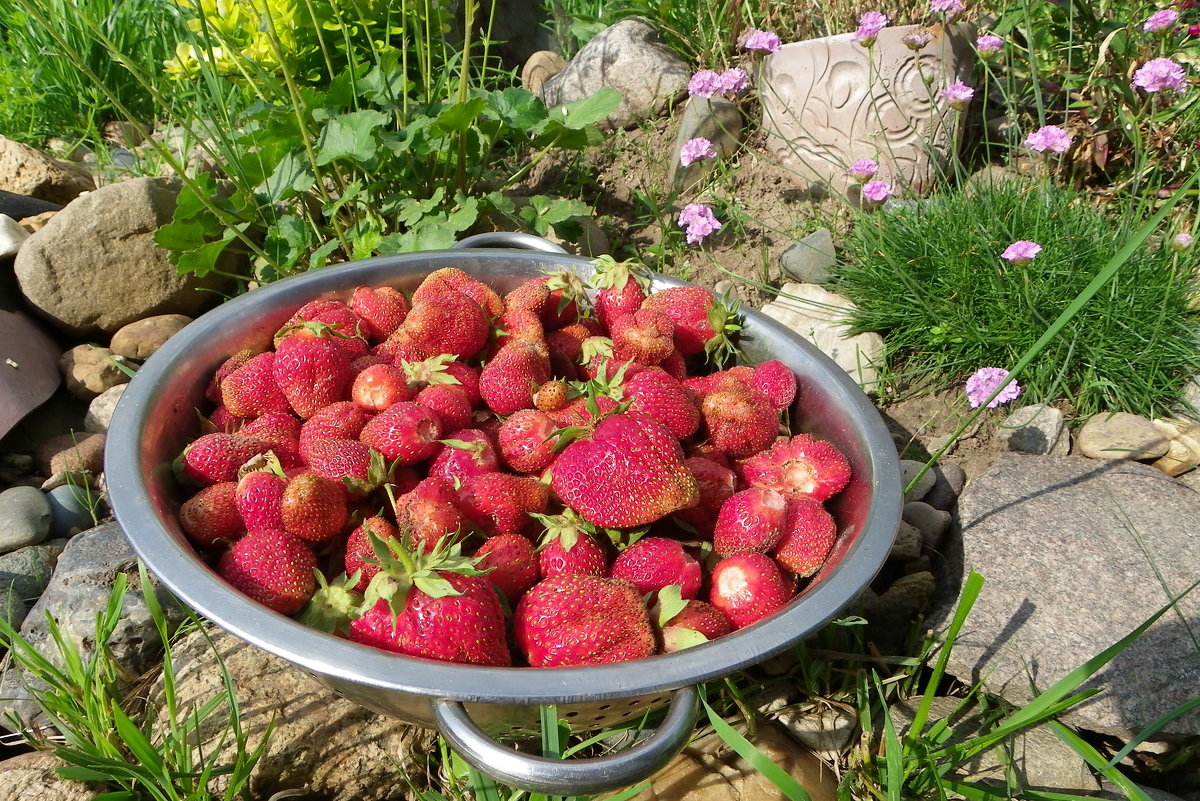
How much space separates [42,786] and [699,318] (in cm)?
123

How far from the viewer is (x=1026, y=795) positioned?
112cm

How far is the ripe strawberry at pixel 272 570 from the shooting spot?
1035mm

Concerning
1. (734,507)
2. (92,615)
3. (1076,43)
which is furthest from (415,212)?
(1076,43)

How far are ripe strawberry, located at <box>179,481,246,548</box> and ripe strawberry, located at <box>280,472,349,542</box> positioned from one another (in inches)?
3.2

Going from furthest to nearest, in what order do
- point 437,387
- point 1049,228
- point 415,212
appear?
point 415,212 → point 1049,228 → point 437,387

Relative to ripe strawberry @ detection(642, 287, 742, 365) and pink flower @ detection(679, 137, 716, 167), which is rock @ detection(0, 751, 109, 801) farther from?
pink flower @ detection(679, 137, 716, 167)

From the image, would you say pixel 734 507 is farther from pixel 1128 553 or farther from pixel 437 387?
pixel 1128 553

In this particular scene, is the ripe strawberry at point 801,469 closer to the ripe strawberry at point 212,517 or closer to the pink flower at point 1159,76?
the ripe strawberry at point 212,517

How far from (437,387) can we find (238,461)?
0.30 metres

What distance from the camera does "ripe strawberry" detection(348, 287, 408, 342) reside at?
149 centimetres

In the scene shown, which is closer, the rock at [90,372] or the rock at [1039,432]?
the rock at [1039,432]

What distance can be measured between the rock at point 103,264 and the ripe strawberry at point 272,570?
123cm

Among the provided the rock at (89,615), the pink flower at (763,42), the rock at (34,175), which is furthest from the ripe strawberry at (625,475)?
the rock at (34,175)

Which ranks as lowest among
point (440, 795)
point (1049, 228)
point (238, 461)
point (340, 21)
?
point (440, 795)
